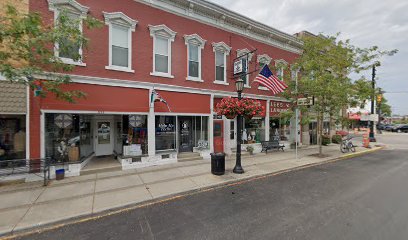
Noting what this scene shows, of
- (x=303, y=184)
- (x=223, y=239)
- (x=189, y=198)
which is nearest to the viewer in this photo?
(x=223, y=239)

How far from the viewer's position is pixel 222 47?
1280cm

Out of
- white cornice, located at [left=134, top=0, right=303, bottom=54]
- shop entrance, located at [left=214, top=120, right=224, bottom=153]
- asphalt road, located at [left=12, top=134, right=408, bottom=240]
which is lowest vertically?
asphalt road, located at [left=12, top=134, right=408, bottom=240]

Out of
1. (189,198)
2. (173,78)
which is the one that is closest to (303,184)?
(189,198)

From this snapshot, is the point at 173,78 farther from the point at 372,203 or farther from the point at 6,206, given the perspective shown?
the point at 372,203

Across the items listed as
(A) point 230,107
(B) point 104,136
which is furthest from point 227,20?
(B) point 104,136

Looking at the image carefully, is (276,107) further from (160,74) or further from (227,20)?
(160,74)

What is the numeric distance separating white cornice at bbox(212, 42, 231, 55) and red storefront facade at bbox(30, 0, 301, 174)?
8 centimetres

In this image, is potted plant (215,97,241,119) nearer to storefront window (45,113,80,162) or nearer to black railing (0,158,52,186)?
storefront window (45,113,80,162)

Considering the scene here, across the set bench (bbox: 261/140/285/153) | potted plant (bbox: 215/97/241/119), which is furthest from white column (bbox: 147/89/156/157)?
bench (bbox: 261/140/285/153)

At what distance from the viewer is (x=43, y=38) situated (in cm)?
518

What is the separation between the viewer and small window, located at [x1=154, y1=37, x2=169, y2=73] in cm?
1056

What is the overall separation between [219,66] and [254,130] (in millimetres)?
5621

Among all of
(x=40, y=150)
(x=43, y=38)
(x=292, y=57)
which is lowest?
(x=40, y=150)

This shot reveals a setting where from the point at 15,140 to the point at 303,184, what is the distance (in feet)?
38.8
